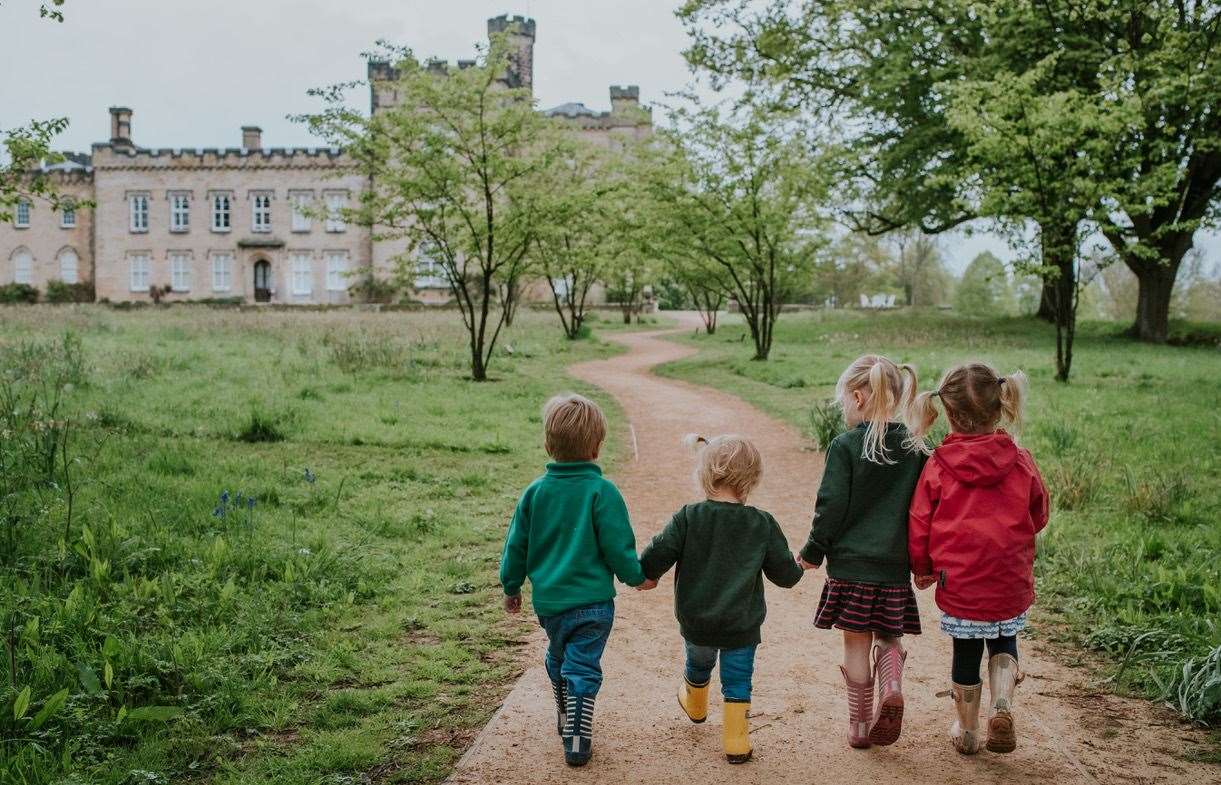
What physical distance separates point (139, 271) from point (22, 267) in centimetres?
857

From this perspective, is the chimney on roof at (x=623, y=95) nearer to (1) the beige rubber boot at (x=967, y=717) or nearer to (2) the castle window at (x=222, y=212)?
(2) the castle window at (x=222, y=212)

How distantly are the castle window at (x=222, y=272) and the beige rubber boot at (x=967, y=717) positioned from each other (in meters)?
60.1

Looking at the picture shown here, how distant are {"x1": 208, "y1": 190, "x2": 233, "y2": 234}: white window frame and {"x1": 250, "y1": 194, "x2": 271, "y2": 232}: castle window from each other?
155 centimetres

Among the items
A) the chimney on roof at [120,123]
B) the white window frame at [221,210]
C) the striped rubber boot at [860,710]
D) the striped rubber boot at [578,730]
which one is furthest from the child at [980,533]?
the chimney on roof at [120,123]

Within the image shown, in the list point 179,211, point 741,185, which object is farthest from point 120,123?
point 741,185

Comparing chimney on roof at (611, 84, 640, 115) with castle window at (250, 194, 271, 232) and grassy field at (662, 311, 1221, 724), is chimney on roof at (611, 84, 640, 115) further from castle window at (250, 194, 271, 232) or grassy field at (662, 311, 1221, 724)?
grassy field at (662, 311, 1221, 724)

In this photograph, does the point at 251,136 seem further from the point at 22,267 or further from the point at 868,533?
the point at 868,533

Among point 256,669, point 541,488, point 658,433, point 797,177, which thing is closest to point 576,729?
point 541,488

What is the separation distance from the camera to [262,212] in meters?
57.6

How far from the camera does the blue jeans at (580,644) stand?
3.67 m

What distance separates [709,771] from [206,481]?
5.32m

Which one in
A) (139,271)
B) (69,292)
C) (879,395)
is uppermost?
(139,271)

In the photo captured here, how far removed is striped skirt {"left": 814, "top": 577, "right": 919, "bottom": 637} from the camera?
373cm

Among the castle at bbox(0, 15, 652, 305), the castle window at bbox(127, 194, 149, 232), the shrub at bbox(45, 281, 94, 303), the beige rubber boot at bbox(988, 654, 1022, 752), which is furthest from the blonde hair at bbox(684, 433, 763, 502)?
the shrub at bbox(45, 281, 94, 303)
